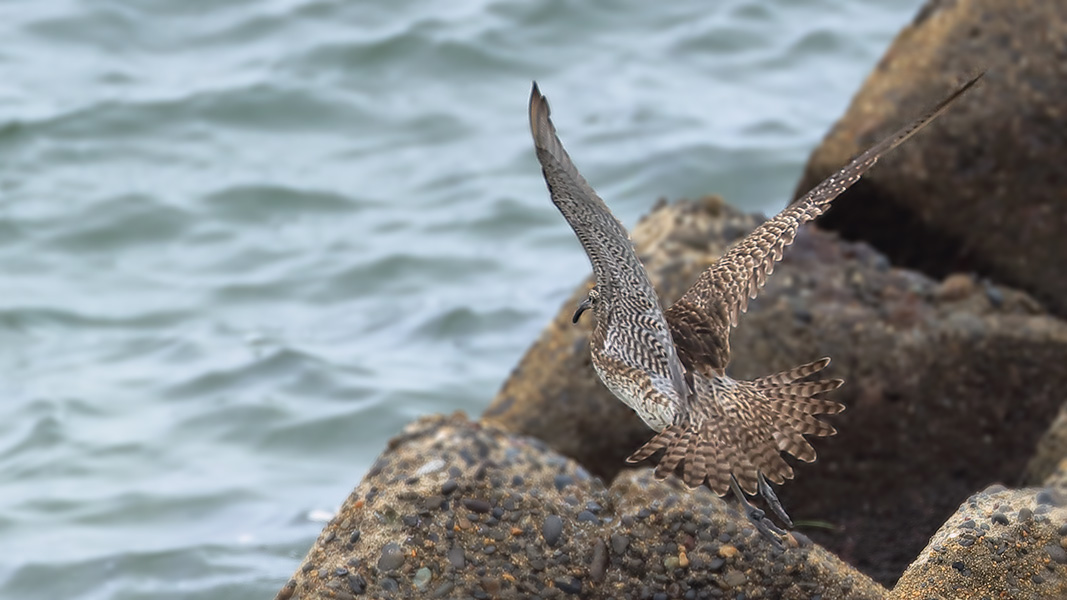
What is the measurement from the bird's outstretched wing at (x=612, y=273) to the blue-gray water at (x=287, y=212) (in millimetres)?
2876

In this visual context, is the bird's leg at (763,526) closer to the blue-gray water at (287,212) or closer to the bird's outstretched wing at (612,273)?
the bird's outstretched wing at (612,273)

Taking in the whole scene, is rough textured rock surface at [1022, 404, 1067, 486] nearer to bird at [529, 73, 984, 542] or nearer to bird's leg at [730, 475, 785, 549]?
bird at [529, 73, 984, 542]

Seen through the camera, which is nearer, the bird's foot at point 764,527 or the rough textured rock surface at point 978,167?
the bird's foot at point 764,527

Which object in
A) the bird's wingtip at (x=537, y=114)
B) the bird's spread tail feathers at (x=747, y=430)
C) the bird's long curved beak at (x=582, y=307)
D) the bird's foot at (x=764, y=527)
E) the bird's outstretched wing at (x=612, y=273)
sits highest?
the bird's wingtip at (x=537, y=114)

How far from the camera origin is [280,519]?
7738 millimetres

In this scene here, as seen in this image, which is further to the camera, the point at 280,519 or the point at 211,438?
the point at 211,438

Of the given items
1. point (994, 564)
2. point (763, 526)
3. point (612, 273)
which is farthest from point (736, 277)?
point (994, 564)

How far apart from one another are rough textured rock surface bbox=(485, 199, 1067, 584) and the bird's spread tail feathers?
127 centimetres

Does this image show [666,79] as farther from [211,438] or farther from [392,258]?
[211,438]

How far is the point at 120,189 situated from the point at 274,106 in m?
1.70

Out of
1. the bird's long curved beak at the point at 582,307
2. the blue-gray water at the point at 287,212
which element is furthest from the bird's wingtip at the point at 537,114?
the blue-gray water at the point at 287,212

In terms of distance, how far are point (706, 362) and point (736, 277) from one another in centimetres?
39

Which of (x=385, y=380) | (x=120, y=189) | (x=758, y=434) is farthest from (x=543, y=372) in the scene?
(x=120, y=189)

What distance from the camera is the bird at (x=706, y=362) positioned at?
4191 millimetres
